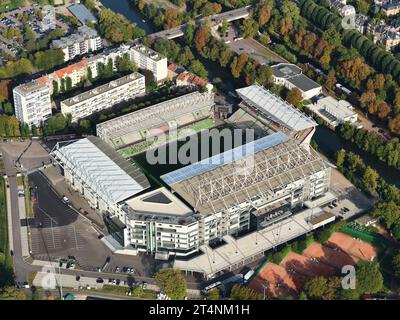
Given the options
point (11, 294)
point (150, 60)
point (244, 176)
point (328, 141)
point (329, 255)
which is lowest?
point (328, 141)

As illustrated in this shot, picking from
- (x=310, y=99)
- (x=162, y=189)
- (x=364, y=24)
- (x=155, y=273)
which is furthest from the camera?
(x=364, y=24)

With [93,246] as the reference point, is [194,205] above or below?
above

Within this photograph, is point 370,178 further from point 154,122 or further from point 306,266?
point 154,122

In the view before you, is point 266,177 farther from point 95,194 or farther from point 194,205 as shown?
point 95,194

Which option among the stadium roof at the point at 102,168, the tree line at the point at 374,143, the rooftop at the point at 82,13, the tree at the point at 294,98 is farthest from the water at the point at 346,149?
the rooftop at the point at 82,13

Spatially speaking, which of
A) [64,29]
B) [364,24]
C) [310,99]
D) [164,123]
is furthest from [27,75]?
[364,24]

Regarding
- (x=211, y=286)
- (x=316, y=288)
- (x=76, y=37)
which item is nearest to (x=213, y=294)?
(x=211, y=286)

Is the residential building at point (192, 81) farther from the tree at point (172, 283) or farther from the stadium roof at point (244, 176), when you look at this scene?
the tree at point (172, 283)
